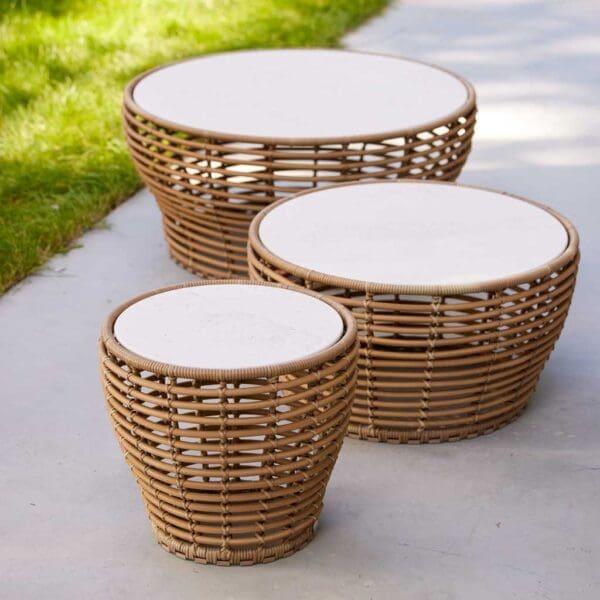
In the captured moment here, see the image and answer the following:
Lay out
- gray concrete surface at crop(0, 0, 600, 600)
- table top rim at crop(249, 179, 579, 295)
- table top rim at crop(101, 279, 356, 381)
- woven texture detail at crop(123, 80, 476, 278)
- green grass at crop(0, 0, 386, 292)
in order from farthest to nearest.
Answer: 1. green grass at crop(0, 0, 386, 292)
2. woven texture detail at crop(123, 80, 476, 278)
3. table top rim at crop(249, 179, 579, 295)
4. gray concrete surface at crop(0, 0, 600, 600)
5. table top rim at crop(101, 279, 356, 381)

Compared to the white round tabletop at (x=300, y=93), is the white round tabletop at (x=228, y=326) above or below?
above

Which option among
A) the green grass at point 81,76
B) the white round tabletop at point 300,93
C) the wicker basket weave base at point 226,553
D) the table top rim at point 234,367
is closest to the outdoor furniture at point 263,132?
the white round tabletop at point 300,93

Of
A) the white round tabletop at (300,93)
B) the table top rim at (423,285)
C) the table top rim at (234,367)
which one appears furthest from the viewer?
the white round tabletop at (300,93)

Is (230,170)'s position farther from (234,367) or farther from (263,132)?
(234,367)

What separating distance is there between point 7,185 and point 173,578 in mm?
2168

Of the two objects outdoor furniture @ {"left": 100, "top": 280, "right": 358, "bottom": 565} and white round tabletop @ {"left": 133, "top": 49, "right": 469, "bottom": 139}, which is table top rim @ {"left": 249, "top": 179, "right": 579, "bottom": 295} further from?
white round tabletop @ {"left": 133, "top": 49, "right": 469, "bottom": 139}

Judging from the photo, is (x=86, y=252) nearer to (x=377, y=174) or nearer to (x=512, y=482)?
(x=377, y=174)

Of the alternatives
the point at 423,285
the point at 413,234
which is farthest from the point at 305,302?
the point at 413,234

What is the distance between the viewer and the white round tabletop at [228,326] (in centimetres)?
224

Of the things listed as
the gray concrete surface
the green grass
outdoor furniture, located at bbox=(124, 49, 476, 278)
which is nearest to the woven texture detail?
outdoor furniture, located at bbox=(124, 49, 476, 278)

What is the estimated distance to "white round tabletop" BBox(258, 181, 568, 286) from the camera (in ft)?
8.96

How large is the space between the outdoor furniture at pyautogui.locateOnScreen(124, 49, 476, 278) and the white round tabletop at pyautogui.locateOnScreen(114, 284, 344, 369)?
2.84ft

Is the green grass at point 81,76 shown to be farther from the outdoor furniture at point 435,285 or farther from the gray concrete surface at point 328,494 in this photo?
the outdoor furniture at point 435,285

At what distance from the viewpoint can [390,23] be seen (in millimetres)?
6582
